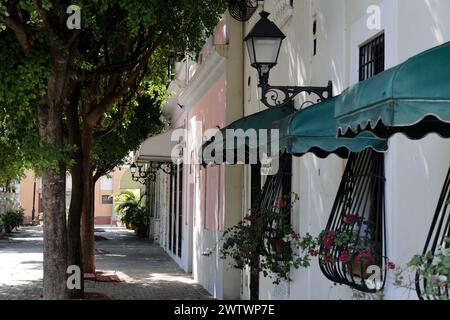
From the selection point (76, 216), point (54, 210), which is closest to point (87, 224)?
point (76, 216)

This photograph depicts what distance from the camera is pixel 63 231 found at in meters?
9.14

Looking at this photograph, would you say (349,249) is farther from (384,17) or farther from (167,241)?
(167,241)

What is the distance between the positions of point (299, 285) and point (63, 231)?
3.18 meters

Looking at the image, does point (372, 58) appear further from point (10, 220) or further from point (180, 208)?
point (10, 220)

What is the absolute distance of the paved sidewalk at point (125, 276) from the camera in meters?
13.6

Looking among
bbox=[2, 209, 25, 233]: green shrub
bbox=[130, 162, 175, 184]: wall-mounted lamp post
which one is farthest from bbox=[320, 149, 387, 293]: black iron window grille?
bbox=[2, 209, 25, 233]: green shrub

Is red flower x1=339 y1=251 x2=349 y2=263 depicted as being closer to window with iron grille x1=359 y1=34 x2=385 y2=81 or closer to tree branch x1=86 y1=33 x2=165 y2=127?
window with iron grille x1=359 y1=34 x2=385 y2=81

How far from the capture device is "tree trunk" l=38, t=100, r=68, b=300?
8977 millimetres

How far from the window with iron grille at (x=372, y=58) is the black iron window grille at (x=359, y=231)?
0.76 m

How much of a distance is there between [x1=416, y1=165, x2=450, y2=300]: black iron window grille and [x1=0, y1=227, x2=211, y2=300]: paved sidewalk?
881 centimetres

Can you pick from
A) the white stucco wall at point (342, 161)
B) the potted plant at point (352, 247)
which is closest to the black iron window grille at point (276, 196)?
the white stucco wall at point (342, 161)

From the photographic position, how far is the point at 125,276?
1697cm

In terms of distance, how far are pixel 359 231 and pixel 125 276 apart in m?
11.9
